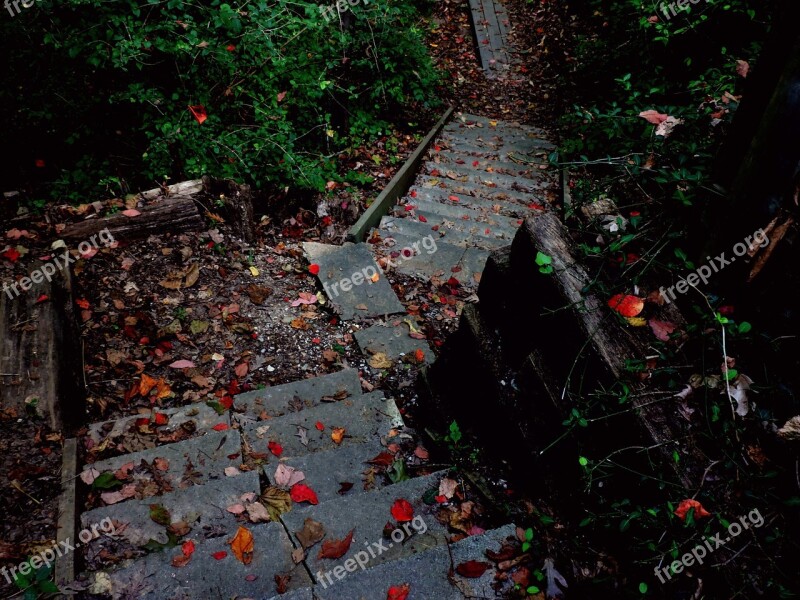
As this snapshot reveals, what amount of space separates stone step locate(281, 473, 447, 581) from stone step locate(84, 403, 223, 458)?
1.26m

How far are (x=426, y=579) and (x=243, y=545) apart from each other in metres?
0.92

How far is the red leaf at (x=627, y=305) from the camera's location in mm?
2160

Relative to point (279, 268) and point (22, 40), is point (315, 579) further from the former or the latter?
point (22, 40)

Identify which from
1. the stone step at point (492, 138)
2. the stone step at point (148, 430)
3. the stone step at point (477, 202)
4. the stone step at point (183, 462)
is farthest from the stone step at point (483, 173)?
the stone step at point (183, 462)

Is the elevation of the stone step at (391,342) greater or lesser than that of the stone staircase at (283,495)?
lesser

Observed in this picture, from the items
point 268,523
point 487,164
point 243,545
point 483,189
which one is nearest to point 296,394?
point 268,523

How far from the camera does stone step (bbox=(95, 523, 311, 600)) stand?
2229 millimetres

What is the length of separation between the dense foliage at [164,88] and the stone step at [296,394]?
8.98 feet

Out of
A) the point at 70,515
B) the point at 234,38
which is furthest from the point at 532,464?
the point at 234,38

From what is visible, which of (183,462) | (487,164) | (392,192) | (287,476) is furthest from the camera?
(487,164)

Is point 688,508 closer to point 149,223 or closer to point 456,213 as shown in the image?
point 149,223

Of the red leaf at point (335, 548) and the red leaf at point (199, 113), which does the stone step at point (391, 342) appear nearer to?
the red leaf at point (335, 548)

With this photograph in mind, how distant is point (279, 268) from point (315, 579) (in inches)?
136

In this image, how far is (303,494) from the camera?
2.88 m
